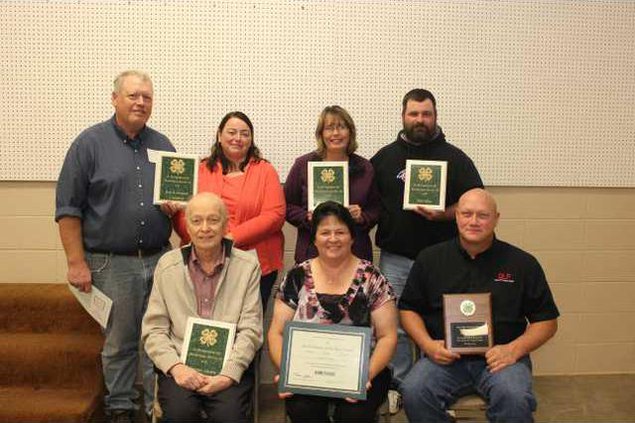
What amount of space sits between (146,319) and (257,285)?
0.52m

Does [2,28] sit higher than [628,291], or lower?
higher

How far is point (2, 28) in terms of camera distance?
3.68m

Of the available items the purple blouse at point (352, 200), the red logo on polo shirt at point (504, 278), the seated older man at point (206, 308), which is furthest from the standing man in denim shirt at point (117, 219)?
the red logo on polo shirt at point (504, 278)

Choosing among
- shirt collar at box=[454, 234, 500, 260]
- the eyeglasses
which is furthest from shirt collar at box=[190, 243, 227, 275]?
shirt collar at box=[454, 234, 500, 260]

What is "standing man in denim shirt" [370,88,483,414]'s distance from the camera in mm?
3328

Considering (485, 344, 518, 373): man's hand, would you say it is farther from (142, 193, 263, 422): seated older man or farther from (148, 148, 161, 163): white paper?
(148, 148, 161, 163): white paper

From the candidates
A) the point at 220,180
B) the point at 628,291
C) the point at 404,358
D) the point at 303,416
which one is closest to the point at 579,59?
the point at 628,291

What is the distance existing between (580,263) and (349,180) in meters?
1.97

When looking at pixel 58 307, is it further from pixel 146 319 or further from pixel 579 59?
pixel 579 59

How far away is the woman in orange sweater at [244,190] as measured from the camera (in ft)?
10.4

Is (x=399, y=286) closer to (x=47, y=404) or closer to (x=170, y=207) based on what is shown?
(x=170, y=207)

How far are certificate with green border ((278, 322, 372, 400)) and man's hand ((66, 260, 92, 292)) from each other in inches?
45.1

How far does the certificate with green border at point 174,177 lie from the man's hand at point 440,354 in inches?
55.9

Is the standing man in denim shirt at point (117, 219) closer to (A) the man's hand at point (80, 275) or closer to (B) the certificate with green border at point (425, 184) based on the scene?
(A) the man's hand at point (80, 275)
